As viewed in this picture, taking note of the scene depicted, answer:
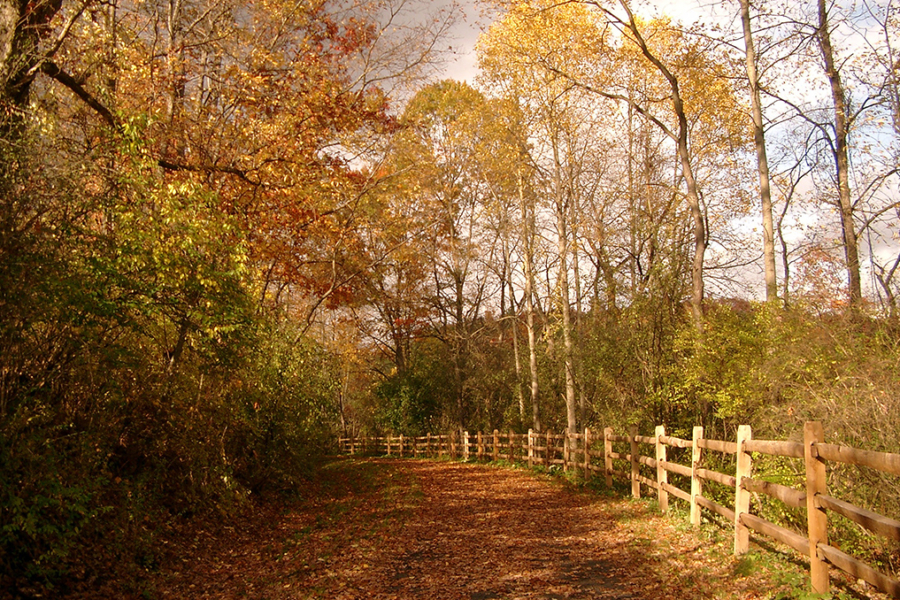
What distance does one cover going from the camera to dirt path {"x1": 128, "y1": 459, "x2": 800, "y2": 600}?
5.88 metres

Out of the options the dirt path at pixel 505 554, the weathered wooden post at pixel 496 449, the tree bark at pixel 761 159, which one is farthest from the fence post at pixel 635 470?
the weathered wooden post at pixel 496 449

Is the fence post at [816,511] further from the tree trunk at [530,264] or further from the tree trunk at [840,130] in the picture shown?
the tree trunk at [530,264]

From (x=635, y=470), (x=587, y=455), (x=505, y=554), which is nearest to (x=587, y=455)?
(x=587, y=455)

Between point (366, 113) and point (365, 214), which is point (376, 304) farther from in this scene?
point (366, 113)

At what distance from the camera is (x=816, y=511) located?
4.74 m

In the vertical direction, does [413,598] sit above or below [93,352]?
below

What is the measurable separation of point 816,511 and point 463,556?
3949 mm

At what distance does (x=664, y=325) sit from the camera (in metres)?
12.4

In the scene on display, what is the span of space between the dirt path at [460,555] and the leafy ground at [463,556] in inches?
0.7

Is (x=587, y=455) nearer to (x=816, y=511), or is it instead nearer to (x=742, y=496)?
(x=742, y=496)

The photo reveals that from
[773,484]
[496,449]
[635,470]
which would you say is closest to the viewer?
[773,484]

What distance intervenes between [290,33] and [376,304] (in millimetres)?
16678

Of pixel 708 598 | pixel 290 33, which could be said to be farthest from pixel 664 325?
pixel 290 33

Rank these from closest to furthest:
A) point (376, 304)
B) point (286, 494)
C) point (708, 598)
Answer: point (708, 598), point (286, 494), point (376, 304)
